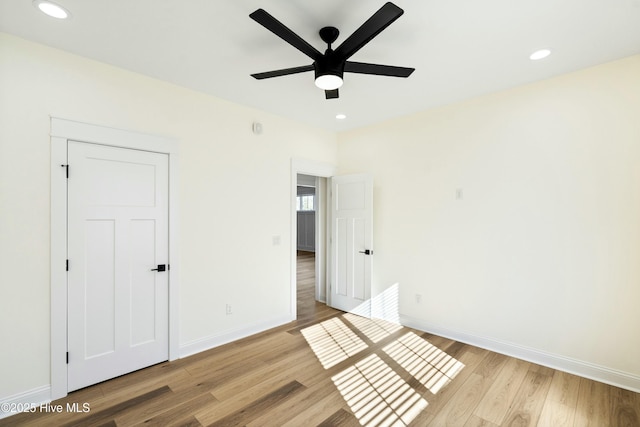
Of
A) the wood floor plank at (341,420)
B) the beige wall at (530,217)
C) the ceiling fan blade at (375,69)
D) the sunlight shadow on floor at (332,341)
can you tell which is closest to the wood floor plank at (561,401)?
the beige wall at (530,217)

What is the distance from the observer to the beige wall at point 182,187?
2.17 meters

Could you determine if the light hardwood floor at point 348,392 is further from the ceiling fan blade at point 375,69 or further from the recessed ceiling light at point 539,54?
the recessed ceiling light at point 539,54

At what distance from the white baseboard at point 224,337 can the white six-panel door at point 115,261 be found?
0.77ft

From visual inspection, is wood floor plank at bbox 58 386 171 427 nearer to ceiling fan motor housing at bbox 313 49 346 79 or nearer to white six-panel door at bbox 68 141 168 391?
white six-panel door at bbox 68 141 168 391

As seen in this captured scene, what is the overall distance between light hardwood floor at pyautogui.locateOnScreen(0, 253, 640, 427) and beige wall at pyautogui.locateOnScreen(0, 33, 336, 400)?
53 cm

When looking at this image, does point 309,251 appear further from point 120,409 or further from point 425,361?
point 120,409

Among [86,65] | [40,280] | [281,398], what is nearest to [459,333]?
[281,398]

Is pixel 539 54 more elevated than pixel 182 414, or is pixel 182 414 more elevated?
pixel 539 54

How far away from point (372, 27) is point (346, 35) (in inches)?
24.4

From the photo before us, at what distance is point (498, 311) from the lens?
3145 millimetres

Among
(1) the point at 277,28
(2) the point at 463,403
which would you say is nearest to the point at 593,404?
(2) the point at 463,403

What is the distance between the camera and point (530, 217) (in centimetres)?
294

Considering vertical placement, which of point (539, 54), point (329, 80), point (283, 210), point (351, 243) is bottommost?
point (351, 243)

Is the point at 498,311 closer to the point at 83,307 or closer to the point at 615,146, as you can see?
the point at 615,146
